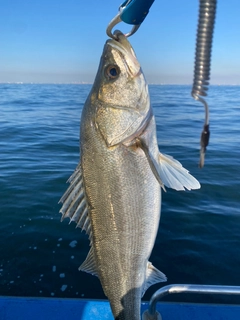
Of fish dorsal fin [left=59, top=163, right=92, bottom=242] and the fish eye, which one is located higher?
the fish eye

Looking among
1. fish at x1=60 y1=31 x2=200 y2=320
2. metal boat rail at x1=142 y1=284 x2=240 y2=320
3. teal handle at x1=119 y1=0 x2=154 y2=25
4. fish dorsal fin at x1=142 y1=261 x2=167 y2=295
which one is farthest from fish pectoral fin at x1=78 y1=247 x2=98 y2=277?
teal handle at x1=119 y1=0 x2=154 y2=25

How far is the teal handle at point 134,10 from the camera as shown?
1613mm

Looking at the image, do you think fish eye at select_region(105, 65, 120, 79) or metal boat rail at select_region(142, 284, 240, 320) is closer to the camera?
fish eye at select_region(105, 65, 120, 79)

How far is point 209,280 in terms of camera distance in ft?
16.7

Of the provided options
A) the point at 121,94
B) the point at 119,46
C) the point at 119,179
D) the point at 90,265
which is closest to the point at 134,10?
the point at 119,46

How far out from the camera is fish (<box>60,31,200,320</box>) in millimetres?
2145

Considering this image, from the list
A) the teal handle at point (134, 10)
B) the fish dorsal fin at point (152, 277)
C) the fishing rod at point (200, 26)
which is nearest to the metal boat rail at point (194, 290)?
the fish dorsal fin at point (152, 277)

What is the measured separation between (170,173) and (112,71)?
91cm

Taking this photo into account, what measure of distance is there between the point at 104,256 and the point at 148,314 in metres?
0.90

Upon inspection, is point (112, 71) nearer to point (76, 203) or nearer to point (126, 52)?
point (126, 52)

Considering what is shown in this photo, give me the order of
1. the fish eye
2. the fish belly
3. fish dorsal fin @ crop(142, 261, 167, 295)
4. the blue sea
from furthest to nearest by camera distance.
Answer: the blue sea, fish dorsal fin @ crop(142, 261, 167, 295), the fish eye, the fish belly

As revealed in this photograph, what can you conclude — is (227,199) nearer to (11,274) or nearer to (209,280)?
(209,280)

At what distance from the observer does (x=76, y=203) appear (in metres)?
2.24

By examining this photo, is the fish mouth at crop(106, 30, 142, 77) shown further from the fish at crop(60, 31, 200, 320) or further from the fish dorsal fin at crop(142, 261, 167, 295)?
the fish dorsal fin at crop(142, 261, 167, 295)
